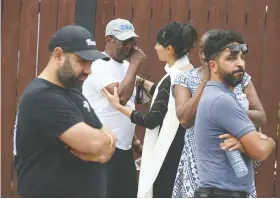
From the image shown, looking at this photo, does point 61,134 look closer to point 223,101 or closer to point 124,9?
point 223,101

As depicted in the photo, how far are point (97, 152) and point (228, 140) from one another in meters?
0.70

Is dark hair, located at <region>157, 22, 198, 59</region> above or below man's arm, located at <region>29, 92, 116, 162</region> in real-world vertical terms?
above

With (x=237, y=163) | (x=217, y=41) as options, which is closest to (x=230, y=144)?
(x=237, y=163)

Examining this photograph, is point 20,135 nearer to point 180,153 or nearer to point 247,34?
point 180,153

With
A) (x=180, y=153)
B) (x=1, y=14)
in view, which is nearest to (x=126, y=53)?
(x=180, y=153)

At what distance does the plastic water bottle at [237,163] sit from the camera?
3.09m

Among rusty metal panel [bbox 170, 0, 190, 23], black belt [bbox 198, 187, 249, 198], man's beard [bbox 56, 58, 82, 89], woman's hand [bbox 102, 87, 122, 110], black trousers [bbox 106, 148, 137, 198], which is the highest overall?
rusty metal panel [bbox 170, 0, 190, 23]

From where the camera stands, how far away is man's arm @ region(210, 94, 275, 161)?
3123 millimetres

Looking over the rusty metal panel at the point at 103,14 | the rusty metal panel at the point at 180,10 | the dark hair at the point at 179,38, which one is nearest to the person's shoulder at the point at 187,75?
the dark hair at the point at 179,38

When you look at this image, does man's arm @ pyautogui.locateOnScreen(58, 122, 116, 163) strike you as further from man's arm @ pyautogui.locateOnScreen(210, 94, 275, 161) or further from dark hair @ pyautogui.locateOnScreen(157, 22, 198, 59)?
dark hair @ pyautogui.locateOnScreen(157, 22, 198, 59)

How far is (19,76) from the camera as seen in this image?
571 centimetres

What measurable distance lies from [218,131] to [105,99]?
1443 millimetres

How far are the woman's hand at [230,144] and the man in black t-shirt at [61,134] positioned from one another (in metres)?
0.61

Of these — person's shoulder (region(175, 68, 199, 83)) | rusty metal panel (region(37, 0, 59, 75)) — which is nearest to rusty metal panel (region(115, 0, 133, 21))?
rusty metal panel (region(37, 0, 59, 75))
